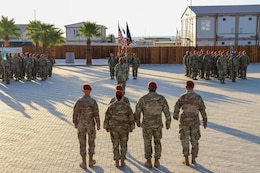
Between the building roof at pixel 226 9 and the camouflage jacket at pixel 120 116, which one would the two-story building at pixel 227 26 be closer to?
the building roof at pixel 226 9

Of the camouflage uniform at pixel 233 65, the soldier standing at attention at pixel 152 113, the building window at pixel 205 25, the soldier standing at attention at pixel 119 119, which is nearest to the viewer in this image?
the soldier standing at attention at pixel 119 119

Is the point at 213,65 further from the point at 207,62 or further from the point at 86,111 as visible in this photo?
the point at 86,111

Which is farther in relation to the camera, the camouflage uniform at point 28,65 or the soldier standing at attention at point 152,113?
the camouflage uniform at point 28,65

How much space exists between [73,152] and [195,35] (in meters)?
36.8

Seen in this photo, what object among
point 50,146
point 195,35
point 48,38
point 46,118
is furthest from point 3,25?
point 50,146

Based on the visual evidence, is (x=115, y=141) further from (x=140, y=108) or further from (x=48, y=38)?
(x=48, y=38)

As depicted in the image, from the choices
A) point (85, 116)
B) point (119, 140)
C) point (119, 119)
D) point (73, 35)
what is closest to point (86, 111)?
point (85, 116)

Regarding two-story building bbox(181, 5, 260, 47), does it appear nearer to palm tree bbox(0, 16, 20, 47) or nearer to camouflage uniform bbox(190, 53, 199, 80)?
camouflage uniform bbox(190, 53, 199, 80)

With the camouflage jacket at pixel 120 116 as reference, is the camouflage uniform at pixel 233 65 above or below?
above

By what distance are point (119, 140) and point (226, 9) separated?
39.3 metres

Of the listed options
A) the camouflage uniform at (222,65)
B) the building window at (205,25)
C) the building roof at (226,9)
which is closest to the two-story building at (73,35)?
the building roof at (226,9)

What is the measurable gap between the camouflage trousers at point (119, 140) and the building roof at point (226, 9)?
37345 millimetres

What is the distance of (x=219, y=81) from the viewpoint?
20.9m

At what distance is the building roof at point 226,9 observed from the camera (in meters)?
41.7
